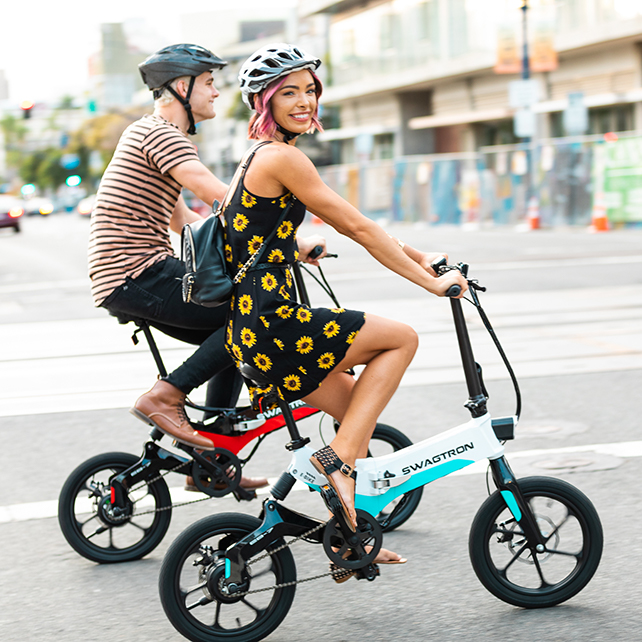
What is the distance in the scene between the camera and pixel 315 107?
344 cm

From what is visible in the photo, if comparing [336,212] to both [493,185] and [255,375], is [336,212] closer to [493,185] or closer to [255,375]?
[255,375]

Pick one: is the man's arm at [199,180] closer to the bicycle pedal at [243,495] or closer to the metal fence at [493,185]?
the bicycle pedal at [243,495]

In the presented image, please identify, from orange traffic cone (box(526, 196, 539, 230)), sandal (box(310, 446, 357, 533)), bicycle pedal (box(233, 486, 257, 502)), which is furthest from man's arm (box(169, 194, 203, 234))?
orange traffic cone (box(526, 196, 539, 230))

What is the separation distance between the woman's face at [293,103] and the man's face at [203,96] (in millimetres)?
1086

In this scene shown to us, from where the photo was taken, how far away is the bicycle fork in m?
3.55

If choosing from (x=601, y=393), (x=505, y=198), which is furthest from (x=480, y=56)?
(x=601, y=393)

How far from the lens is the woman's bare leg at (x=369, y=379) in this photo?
3.43 metres

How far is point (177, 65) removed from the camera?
170 inches

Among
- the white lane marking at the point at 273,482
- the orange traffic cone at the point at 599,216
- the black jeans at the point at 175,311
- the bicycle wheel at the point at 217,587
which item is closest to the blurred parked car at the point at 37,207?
the orange traffic cone at the point at 599,216

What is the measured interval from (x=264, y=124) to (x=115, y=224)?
1.12 metres

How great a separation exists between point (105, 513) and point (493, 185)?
25.4 meters

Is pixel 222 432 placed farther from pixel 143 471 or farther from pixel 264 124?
pixel 264 124

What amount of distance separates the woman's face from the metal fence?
843 inches

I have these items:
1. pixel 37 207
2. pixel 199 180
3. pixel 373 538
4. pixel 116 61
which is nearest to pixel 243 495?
pixel 373 538
